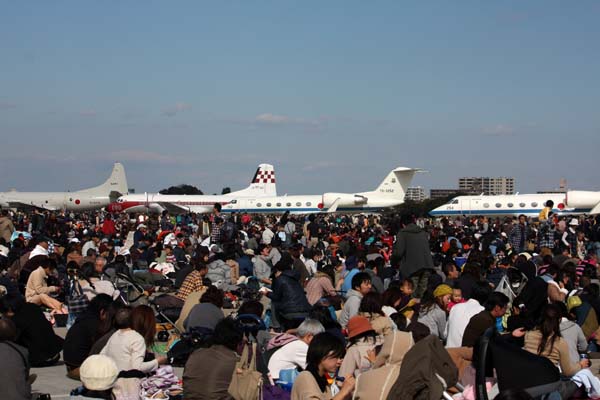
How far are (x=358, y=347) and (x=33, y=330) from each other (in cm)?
397

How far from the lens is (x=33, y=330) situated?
9.09 meters

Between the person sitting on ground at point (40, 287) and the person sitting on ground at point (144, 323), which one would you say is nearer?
the person sitting on ground at point (144, 323)

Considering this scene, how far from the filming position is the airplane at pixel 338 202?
52.9 meters

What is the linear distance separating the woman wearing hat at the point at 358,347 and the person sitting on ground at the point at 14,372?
8.42 feet

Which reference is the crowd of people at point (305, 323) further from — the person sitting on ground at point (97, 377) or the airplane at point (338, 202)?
the airplane at point (338, 202)

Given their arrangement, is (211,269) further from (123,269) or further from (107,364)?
(107,364)

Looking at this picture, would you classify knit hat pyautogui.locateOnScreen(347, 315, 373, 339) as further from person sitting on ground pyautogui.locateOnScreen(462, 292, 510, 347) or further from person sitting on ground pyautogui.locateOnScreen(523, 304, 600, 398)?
person sitting on ground pyautogui.locateOnScreen(523, 304, 600, 398)

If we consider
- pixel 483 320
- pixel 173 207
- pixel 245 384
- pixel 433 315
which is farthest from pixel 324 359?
pixel 173 207

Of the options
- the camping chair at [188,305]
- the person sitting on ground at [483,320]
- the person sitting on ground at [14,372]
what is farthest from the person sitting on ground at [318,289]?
the person sitting on ground at [14,372]

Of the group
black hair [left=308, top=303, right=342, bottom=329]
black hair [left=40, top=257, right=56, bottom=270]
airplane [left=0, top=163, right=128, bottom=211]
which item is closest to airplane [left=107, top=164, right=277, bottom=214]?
airplane [left=0, top=163, right=128, bottom=211]

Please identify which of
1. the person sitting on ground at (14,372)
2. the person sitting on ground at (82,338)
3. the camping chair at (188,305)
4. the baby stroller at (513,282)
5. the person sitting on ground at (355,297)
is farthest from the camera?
the baby stroller at (513,282)

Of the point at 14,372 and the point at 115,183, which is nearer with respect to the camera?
the point at 14,372

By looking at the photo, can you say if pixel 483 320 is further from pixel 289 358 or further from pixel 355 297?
pixel 355 297

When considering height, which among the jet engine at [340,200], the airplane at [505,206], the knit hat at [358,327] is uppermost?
the jet engine at [340,200]
